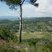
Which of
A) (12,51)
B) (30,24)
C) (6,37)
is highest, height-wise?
(12,51)

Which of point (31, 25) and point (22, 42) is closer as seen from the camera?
point (22, 42)

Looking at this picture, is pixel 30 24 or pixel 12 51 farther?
pixel 30 24

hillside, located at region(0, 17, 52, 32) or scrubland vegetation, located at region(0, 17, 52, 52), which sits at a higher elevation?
scrubland vegetation, located at region(0, 17, 52, 52)

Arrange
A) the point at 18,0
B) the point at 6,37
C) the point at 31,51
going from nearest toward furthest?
the point at 31,51, the point at 6,37, the point at 18,0

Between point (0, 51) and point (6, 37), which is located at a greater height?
point (0, 51)

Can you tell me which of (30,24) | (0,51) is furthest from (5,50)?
(30,24)

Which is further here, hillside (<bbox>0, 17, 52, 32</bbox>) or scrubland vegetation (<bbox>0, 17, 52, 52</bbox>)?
hillside (<bbox>0, 17, 52, 32</bbox>)

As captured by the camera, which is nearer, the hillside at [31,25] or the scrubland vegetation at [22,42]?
the scrubland vegetation at [22,42]

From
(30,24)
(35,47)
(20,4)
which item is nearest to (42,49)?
(35,47)

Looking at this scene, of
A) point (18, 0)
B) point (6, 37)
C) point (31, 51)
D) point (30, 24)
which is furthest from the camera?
point (30, 24)

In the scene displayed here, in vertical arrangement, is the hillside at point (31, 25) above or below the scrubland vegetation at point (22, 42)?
below

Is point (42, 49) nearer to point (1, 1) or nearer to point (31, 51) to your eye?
point (31, 51)
